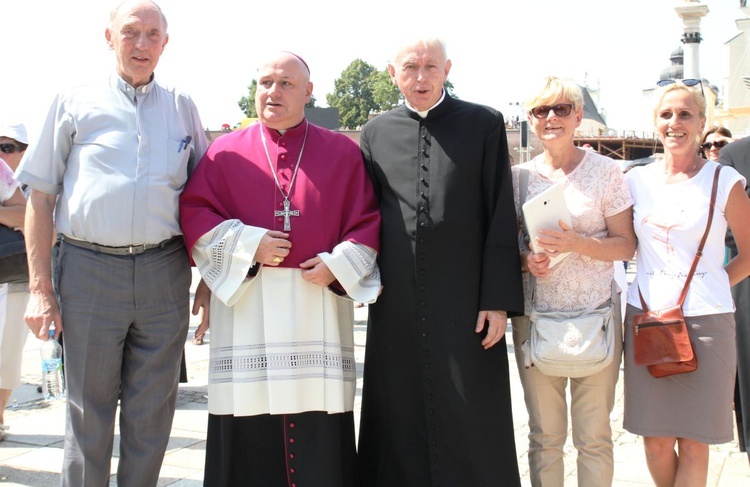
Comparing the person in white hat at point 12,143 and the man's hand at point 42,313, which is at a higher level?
the person in white hat at point 12,143

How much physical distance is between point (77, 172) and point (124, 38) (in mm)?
595

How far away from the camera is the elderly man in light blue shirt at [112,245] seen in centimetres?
307

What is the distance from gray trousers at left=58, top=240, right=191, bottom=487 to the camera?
3.09m

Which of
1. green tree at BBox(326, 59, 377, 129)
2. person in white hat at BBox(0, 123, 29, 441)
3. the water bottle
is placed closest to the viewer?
person in white hat at BBox(0, 123, 29, 441)

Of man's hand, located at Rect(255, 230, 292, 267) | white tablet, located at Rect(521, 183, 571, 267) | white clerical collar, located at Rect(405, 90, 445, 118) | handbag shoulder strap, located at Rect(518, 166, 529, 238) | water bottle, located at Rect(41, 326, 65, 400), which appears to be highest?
white clerical collar, located at Rect(405, 90, 445, 118)

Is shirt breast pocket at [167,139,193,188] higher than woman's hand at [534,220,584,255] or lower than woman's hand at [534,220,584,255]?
higher

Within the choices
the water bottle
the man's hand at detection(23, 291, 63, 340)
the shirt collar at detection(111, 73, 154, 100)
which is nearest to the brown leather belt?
the man's hand at detection(23, 291, 63, 340)

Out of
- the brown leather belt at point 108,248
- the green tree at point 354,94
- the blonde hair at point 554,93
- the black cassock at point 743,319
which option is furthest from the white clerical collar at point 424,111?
the green tree at point 354,94

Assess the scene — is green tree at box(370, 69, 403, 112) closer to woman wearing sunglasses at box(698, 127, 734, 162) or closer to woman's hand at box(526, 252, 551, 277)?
woman wearing sunglasses at box(698, 127, 734, 162)

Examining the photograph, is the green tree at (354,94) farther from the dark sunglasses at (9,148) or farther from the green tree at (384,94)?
the dark sunglasses at (9,148)

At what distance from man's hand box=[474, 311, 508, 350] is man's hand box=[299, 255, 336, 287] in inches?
26.2

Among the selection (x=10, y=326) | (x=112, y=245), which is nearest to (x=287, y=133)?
(x=112, y=245)

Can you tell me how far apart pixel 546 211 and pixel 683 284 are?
658mm

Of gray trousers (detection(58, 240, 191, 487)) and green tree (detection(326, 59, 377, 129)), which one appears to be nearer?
gray trousers (detection(58, 240, 191, 487))
